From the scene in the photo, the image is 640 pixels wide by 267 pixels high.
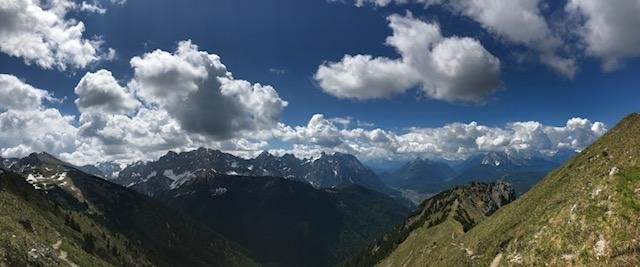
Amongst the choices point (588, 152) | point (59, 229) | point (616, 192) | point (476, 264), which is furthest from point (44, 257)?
point (588, 152)

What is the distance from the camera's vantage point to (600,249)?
68625 mm

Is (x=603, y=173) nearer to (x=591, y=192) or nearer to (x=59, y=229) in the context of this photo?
(x=591, y=192)

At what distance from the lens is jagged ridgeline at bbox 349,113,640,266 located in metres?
69.0

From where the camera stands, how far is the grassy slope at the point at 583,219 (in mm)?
68875

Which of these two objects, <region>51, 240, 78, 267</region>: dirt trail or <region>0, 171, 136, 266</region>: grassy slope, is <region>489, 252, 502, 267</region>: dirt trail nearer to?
<region>0, 171, 136, 266</region>: grassy slope

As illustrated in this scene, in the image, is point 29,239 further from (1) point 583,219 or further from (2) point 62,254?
(1) point 583,219

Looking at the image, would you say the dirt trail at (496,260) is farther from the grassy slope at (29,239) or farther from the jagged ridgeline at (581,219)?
the grassy slope at (29,239)

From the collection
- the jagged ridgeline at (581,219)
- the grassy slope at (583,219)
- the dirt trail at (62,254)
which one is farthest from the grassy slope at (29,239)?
the grassy slope at (583,219)

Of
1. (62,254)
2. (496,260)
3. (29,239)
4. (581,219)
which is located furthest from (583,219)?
(62,254)

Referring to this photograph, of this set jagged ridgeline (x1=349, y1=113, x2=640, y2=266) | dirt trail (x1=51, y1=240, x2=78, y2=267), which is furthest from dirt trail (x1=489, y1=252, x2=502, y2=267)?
dirt trail (x1=51, y1=240, x2=78, y2=267)

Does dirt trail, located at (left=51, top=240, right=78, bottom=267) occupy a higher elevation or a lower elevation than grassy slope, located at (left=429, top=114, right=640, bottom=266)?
lower

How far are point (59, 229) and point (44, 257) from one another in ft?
231

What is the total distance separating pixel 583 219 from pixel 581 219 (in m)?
0.51

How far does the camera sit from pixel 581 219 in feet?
253
